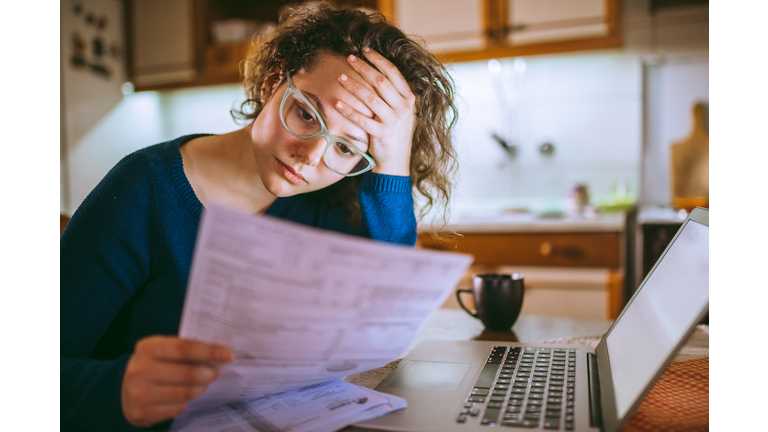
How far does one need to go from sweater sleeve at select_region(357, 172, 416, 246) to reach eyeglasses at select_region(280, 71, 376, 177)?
129 millimetres

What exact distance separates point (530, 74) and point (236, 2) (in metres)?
1.75

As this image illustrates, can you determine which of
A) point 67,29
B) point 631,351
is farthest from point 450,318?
point 67,29

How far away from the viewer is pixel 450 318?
3.46ft

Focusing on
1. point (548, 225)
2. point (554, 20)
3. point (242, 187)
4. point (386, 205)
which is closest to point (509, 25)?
point (554, 20)

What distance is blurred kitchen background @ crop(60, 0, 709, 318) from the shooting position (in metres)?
2.11

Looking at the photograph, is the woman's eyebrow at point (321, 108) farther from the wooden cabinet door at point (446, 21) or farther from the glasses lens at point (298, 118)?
the wooden cabinet door at point (446, 21)

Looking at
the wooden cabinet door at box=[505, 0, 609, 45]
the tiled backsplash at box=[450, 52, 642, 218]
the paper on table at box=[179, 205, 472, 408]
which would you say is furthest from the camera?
the tiled backsplash at box=[450, 52, 642, 218]

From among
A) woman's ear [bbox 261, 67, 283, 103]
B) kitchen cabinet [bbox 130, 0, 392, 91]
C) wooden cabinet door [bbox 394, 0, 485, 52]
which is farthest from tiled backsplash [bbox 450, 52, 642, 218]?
woman's ear [bbox 261, 67, 283, 103]

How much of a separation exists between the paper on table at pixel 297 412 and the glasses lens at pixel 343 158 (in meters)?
0.36

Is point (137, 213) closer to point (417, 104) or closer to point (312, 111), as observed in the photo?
point (312, 111)

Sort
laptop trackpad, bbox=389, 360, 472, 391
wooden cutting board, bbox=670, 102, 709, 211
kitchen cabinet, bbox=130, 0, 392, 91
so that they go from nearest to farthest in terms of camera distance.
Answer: laptop trackpad, bbox=389, 360, 472, 391 < wooden cutting board, bbox=670, 102, 709, 211 < kitchen cabinet, bbox=130, 0, 392, 91

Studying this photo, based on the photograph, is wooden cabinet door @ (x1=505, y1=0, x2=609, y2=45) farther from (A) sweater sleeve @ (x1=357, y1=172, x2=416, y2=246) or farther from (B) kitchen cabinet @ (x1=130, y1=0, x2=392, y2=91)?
(A) sweater sleeve @ (x1=357, y1=172, x2=416, y2=246)

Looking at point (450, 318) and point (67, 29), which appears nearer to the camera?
point (450, 318)
